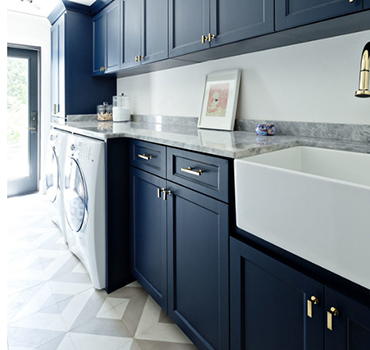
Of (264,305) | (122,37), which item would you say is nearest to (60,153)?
(122,37)

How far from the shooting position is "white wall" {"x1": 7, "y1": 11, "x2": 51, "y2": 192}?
3646mm

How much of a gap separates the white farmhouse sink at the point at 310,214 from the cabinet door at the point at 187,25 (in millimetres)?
953

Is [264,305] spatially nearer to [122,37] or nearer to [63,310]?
[63,310]

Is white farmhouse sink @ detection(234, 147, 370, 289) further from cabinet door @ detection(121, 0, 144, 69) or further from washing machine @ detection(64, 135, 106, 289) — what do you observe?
cabinet door @ detection(121, 0, 144, 69)

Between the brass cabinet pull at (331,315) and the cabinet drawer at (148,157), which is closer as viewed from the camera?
the brass cabinet pull at (331,315)

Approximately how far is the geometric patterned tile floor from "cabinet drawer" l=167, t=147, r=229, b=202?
82 centimetres

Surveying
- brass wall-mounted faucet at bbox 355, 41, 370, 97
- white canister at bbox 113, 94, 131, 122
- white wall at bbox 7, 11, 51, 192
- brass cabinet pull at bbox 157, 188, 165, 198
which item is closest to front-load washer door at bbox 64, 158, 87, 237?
brass cabinet pull at bbox 157, 188, 165, 198

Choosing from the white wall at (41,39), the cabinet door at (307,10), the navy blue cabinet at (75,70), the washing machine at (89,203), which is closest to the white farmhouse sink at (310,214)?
the cabinet door at (307,10)

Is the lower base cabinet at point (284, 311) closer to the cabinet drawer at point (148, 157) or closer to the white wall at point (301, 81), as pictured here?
the cabinet drawer at point (148, 157)

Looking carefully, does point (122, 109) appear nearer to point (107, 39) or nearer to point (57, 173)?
point (107, 39)

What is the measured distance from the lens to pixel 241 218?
1.02m

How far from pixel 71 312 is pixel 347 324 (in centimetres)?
150

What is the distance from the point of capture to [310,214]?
0.78m

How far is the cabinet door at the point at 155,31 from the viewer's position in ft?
6.61
